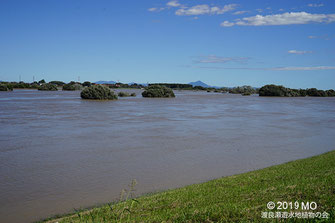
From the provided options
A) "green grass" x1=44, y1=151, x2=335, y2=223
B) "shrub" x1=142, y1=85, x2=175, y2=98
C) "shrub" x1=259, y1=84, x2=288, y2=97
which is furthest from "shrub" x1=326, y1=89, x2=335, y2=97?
"green grass" x1=44, y1=151, x2=335, y2=223

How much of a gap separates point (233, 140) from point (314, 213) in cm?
1326

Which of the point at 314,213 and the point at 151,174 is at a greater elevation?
the point at 314,213

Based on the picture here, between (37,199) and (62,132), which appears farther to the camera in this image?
(62,132)

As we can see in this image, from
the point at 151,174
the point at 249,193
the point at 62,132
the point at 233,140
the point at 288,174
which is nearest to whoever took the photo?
the point at 249,193

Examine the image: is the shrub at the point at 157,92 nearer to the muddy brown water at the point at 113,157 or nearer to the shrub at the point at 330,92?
the muddy brown water at the point at 113,157

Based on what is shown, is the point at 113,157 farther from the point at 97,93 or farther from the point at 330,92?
the point at 330,92

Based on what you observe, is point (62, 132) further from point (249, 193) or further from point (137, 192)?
point (249, 193)

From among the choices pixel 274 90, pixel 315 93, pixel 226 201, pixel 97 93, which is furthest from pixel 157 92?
pixel 315 93

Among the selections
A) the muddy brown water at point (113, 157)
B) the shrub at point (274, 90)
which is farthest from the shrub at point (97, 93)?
the shrub at point (274, 90)

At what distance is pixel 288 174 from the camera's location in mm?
8961

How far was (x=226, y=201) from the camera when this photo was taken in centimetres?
630

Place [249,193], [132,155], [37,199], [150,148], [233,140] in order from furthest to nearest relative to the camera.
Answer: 1. [233,140]
2. [150,148]
3. [132,155]
4. [37,199]
5. [249,193]

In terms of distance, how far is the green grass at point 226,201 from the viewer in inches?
206

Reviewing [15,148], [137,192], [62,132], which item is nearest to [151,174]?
[137,192]
